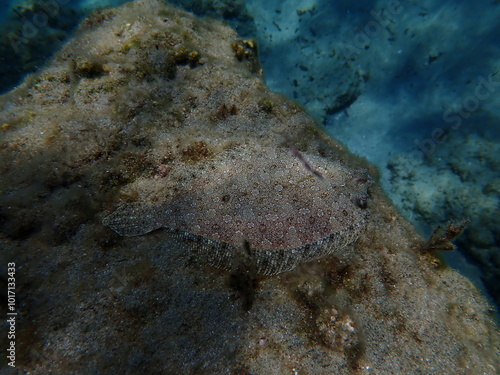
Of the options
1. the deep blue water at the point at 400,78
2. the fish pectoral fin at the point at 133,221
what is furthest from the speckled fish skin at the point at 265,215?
the deep blue water at the point at 400,78

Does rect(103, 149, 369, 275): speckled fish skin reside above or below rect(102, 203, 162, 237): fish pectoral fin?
above

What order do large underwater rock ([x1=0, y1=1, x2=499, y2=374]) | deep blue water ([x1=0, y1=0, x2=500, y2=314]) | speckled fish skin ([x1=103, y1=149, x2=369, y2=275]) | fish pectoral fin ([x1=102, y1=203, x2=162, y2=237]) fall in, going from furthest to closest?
deep blue water ([x1=0, y1=0, x2=500, y2=314]), fish pectoral fin ([x1=102, y1=203, x2=162, y2=237]), speckled fish skin ([x1=103, y1=149, x2=369, y2=275]), large underwater rock ([x1=0, y1=1, x2=499, y2=374])

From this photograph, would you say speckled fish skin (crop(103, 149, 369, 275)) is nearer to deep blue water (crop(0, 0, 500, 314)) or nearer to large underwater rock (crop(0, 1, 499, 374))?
large underwater rock (crop(0, 1, 499, 374))

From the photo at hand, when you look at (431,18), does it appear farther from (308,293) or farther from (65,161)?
(65,161)

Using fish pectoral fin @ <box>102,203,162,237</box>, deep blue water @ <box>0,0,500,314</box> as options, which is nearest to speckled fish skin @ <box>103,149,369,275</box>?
fish pectoral fin @ <box>102,203,162,237</box>

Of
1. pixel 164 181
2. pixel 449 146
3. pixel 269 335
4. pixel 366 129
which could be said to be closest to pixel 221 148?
pixel 164 181

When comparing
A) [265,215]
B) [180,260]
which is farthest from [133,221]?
[265,215]

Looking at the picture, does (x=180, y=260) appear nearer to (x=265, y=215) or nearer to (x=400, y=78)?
(x=265, y=215)
